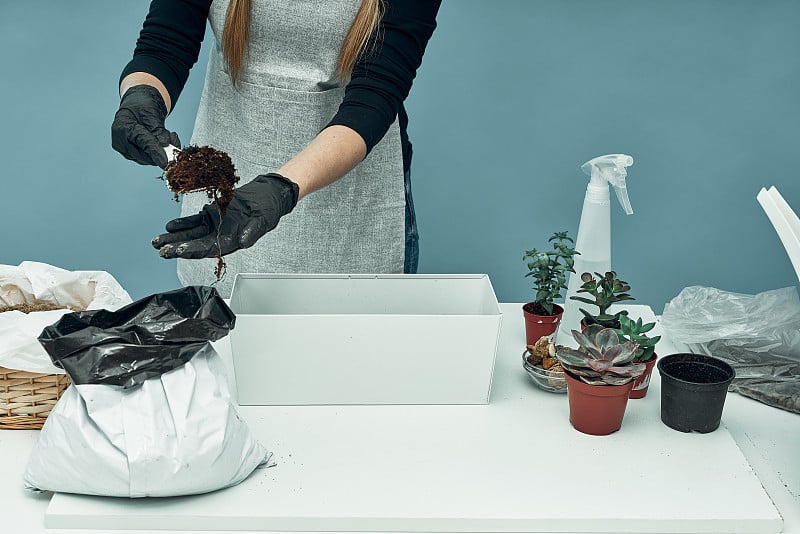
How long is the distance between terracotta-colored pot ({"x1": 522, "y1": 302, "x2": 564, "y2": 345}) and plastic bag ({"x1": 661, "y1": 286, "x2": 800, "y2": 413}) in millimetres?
227

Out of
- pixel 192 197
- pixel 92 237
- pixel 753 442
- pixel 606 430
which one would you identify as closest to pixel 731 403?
pixel 753 442

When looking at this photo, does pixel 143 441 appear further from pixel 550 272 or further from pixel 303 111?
pixel 303 111

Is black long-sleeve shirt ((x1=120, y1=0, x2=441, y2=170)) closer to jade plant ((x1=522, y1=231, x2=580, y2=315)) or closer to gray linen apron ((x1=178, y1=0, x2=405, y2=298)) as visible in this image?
gray linen apron ((x1=178, y1=0, x2=405, y2=298))

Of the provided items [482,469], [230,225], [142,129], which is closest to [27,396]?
[230,225]

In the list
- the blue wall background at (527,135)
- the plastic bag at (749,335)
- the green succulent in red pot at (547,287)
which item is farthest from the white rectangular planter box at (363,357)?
the blue wall background at (527,135)

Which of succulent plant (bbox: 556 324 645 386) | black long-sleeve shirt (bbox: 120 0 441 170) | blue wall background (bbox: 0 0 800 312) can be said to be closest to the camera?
succulent plant (bbox: 556 324 645 386)

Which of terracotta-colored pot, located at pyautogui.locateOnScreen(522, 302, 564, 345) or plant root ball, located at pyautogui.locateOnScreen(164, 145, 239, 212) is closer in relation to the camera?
plant root ball, located at pyautogui.locateOnScreen(164, 145, 239, 212)

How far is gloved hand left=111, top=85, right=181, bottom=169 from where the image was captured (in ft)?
4.74

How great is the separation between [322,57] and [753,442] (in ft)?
3.53

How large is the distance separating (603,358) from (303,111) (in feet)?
2.86

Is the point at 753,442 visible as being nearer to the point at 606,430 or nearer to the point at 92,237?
the point at 606,430

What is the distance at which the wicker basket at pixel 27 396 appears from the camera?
1237 millimetres

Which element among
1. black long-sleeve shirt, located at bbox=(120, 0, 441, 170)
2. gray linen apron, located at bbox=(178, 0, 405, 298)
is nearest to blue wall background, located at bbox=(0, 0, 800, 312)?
gray linen apron, located at bbox=(178, 0, 405, 298)

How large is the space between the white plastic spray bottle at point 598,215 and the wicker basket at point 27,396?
2.76 ft
